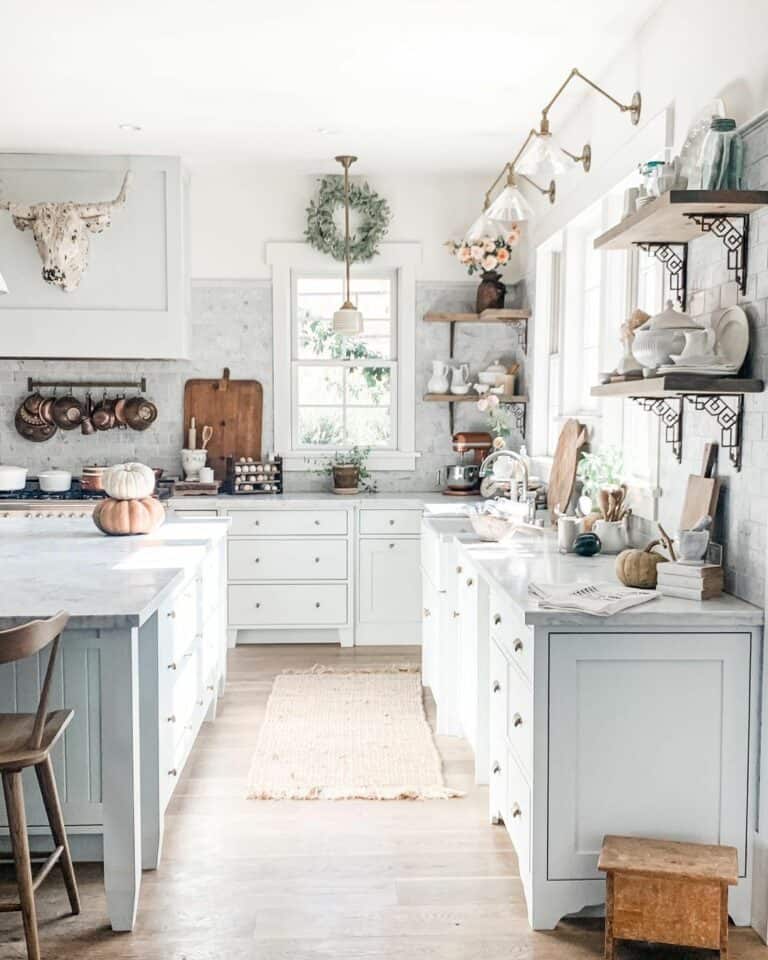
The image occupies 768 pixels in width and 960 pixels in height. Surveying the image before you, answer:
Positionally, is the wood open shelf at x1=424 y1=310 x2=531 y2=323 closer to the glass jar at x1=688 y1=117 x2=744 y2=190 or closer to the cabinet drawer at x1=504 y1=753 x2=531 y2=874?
the glass jar at x1=688 y1=117 x2=744 y2=190

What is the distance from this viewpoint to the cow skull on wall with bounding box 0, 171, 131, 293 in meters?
5.85

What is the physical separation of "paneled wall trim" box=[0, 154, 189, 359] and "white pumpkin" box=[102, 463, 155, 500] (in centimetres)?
207

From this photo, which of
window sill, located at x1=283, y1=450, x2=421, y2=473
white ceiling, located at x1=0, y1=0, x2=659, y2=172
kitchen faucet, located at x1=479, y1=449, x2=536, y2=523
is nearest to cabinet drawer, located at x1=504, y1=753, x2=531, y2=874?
kitchen faucet, located at x1=479, y1=449, x2=536, y2=523

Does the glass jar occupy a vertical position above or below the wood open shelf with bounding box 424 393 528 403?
above

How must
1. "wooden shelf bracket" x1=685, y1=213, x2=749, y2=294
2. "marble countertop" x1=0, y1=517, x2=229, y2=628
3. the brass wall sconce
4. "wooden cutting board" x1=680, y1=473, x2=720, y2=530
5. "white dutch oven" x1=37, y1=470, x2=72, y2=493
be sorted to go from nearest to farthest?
1. "marble countertop" x1=0, y1=517, x2=229, y2=628
2. "wooden shelf bracket" x1=685, y1=213, x2=749, y2=294
3. "wooden cutting board" x1=680, y1=473, x2=720, y2=530
4. the brass wall sconce
5. "white dutch oven" x1=37, y1=470, x2=72, y2=493

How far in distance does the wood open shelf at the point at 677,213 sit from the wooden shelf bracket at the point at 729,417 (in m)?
0.51

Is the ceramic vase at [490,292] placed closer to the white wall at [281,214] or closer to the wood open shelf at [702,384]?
the white wall at [281,214]

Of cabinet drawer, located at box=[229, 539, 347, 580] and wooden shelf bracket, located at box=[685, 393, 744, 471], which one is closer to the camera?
wooden shelf bracket, located at box=[685, 393, 744, 471]

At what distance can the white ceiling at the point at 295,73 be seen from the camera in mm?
3852

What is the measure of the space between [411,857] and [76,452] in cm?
402

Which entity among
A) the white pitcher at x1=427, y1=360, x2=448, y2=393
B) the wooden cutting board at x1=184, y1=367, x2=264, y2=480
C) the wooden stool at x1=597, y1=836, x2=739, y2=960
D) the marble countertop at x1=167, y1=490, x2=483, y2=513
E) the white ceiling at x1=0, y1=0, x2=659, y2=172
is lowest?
the wooden stool at x1=597, y1=836, x2=739, y2=960

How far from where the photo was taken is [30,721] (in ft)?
9.02

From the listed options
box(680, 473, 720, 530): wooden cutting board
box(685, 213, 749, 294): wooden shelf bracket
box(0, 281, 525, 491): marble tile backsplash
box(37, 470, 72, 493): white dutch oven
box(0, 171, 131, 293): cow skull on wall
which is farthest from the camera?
box(0, 281, 525, 491): marble tile backsplash

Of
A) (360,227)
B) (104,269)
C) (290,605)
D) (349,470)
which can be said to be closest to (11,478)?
(104,269)
